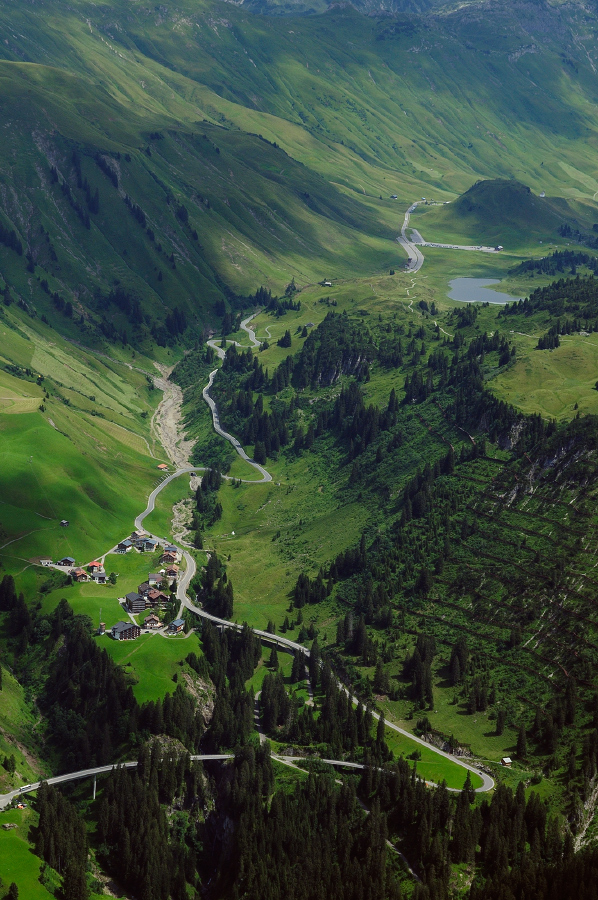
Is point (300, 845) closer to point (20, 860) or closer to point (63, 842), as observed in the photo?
point (63, 842)

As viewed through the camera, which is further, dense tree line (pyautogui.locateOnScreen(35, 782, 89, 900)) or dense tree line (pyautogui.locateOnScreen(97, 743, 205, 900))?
dense tree line (pyautogui.locateOnScreen(97, 743, 205, 900))

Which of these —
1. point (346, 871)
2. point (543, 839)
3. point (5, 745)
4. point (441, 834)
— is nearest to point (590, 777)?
point (543, 839)

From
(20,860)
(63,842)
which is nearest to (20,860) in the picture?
(20,860)

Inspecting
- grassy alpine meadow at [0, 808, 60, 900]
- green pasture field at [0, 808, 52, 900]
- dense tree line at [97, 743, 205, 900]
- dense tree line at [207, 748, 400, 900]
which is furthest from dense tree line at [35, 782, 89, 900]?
dense tree line at [207, 748, 400, 900]

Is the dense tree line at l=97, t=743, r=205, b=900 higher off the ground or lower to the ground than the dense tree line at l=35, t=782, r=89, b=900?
lower

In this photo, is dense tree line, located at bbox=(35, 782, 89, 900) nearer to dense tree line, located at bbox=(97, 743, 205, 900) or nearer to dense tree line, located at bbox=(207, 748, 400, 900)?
dense tree line, located at bbox=(97, 743, 205, 900)

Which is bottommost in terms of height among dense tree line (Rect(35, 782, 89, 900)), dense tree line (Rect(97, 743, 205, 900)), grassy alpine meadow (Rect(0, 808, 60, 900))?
dense tree line (Rect(97, 743, 205, 900))

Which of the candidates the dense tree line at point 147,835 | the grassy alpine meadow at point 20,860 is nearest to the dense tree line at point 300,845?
the dense tree line at point 147,835

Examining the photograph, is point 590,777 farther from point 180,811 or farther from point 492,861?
point 180,811

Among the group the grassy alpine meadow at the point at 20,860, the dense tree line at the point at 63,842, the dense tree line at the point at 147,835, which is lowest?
the dense tree line at the point at 147,835

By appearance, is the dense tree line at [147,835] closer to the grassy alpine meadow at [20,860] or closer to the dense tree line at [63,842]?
the dense tree line at [63,842]

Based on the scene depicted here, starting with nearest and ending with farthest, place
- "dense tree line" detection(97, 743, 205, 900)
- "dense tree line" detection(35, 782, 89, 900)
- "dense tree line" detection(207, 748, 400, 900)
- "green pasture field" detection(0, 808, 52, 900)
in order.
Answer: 1. "green pasture field" detection(0, 808, 52, 900)
2. "dense tree line" detection(35, 782, 89, 900)
3. "dense tree line" detection(207, 748, 400, 900)
4. "dense tree line" detection(97, 743, 205, 900)

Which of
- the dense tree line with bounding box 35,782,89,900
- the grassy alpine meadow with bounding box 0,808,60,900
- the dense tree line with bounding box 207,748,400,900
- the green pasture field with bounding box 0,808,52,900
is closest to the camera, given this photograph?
the green pasture field with bounding box 0,808,52,900
